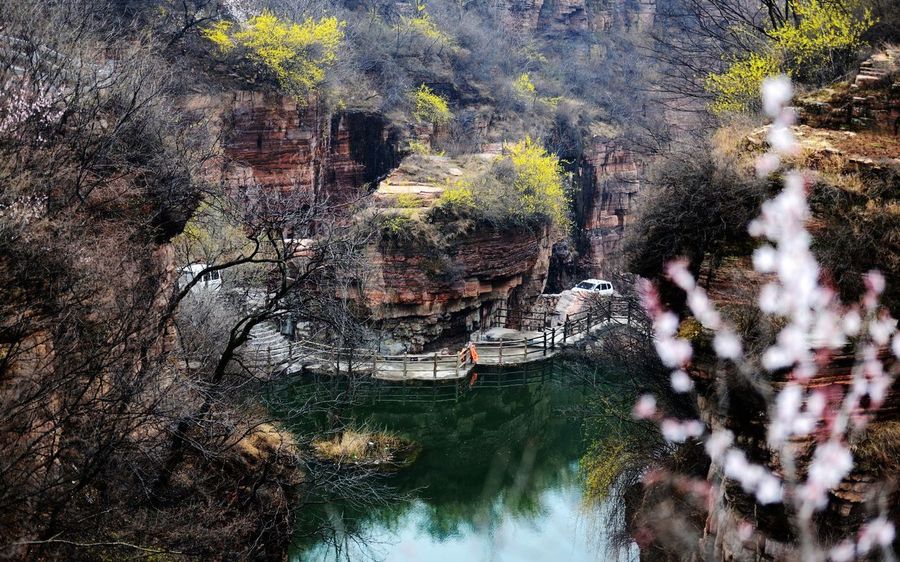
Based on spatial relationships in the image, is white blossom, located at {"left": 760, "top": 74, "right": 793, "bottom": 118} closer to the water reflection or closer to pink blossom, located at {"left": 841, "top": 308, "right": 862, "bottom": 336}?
pink blossom, located at {"left": 841, "top": 308, "right": 862, "bottom": 336}

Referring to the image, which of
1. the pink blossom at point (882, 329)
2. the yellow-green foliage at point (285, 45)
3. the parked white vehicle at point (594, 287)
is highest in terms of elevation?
the yellow-green foliage at point (285, 45)

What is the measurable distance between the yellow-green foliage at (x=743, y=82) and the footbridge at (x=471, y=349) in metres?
6.13

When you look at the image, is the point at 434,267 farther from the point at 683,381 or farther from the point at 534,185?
the point at 683,381

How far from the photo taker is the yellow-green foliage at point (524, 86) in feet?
136

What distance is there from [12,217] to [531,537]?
39.9ft

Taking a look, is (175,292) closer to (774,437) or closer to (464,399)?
(774,437)

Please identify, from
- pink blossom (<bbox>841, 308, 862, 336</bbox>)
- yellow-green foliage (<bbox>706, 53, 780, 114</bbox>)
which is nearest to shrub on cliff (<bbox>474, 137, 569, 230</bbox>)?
yellow-green foliage (<bbox>706, 53, 780, 114</bbox>)

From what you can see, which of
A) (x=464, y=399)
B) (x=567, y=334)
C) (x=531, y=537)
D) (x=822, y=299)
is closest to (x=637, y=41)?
(x=567, y=334)

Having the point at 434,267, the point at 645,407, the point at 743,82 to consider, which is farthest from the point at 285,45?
the point at 645,407

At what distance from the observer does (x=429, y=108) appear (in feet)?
114

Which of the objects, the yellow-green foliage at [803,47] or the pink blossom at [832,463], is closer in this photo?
the pink blossom at [832,463]

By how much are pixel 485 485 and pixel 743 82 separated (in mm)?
11663

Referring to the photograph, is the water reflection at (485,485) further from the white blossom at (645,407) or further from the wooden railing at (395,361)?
the white blossom at (645,407)

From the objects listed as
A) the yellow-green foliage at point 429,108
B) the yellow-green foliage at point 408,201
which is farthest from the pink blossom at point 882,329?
the yellow-green foliage at point 429,108
